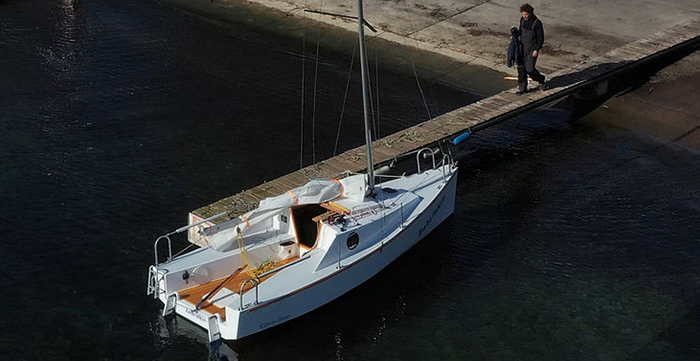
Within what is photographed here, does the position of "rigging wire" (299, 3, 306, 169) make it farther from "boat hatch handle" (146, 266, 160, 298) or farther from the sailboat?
"boat hatch handle" (146, 266, 160, 298)

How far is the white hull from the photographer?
20844 millimetres

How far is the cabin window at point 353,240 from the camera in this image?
2233 cm

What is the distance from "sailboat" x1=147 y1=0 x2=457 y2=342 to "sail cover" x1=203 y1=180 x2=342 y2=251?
22mm

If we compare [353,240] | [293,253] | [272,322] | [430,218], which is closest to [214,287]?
[272,322]

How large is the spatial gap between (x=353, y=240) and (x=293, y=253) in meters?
1.49

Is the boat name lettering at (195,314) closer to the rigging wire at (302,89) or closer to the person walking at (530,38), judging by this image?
the rigging wire at (302,89)

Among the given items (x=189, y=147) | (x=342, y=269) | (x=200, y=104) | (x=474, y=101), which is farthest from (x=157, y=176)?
(x=474, y=101)

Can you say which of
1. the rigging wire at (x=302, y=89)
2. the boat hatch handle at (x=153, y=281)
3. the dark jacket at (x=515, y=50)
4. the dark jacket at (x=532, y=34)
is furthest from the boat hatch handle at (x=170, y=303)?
the dark jacket at (x=532, y=34)

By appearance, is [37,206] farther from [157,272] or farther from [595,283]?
[595,283]

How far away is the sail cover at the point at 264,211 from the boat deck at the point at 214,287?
753 mm

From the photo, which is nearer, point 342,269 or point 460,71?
point 342,269

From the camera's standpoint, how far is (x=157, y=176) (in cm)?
2750

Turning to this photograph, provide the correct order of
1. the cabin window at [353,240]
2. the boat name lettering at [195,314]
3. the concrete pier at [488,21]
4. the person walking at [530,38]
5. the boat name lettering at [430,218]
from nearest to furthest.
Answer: the boat name lettering at [195,314]
the cabin window at [353,240]
the boat name lettering at [430,218]
the person walking at [530,38]
the concrete pier at [488,21]

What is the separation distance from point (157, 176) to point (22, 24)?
542 inches
